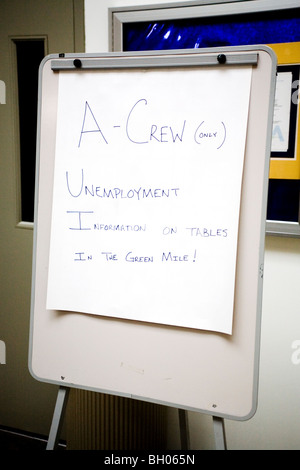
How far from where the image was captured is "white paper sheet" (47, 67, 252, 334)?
2.97 ft

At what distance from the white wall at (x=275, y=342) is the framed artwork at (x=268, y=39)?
66 mm

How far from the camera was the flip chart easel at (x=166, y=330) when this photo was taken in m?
0.89

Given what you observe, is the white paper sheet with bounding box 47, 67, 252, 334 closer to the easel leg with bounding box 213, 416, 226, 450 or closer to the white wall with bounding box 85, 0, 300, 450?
the easel leg with bounding box 213, 416, 226, 450

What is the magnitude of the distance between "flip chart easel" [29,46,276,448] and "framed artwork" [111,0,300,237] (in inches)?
17.5

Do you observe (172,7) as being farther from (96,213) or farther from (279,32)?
(96,213)

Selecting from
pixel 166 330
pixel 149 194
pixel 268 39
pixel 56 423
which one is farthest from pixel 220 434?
pixel 268 39

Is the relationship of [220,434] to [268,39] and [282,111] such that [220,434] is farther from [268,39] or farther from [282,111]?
[268,39]

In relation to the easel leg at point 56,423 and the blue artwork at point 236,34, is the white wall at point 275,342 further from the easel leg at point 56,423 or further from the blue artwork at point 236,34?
the easel leg at point 56,423

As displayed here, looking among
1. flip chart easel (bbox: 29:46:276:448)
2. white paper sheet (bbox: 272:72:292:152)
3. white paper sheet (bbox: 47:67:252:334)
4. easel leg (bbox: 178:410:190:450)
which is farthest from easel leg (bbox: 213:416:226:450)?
white paper sheet (bbox: 272:72:292:152)

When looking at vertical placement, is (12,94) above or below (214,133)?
above

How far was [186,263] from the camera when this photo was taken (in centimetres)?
94

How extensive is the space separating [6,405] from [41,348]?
1005 millimetres

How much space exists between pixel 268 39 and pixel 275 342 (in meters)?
1.00
